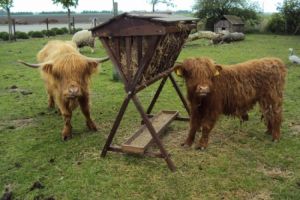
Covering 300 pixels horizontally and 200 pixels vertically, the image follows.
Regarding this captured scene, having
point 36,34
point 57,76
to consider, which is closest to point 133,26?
point 57,76

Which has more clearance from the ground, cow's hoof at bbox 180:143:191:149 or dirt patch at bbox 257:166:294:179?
cow's hoof at bbox 180:143:191:149

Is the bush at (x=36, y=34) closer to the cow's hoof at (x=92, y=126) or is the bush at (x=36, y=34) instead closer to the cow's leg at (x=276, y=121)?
the cow's hoof at (x=92, y=126)

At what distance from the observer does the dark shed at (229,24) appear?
24750mm

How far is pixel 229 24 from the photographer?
81.4ft

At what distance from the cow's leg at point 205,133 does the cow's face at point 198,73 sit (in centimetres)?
54

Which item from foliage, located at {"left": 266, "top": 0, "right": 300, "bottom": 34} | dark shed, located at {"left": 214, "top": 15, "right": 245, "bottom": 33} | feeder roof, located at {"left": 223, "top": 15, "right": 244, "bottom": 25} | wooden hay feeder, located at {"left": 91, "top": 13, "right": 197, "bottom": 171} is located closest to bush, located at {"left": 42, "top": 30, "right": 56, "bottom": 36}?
dark shed, located at {"left": 214, "top": 15, "right": 245, "bottom": 33}

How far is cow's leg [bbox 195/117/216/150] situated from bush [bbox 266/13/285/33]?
75.3ft

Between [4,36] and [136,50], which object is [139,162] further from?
[4,36]

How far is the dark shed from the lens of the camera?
24.8 metres

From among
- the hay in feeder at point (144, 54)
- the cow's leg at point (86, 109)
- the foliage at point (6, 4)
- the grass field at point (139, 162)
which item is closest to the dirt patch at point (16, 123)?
the grass field at point (139, 162)

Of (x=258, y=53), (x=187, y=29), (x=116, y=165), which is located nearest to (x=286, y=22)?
(x=258, y=53)

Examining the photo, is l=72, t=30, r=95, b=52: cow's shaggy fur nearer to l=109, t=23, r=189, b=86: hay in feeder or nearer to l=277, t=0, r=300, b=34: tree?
l=109, t=23, r=189, b=86: hay in feeder

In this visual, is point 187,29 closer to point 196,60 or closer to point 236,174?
point 196,60

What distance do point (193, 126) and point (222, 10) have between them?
24.1 meters
